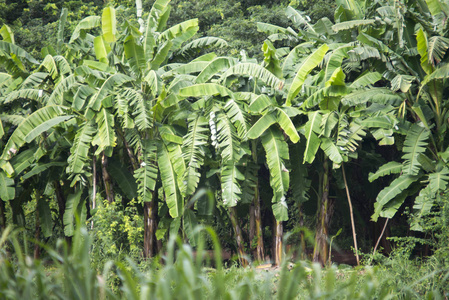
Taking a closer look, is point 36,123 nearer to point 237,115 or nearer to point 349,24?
point 237,115

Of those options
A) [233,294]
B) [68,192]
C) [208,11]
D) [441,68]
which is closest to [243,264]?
[68,192]

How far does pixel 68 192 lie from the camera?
1027 centimetres

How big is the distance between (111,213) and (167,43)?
10.6 ft

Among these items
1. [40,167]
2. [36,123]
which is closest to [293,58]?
[36,123]

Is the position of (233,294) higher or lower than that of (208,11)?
lower

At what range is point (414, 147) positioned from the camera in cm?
780

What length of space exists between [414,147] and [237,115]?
293cm

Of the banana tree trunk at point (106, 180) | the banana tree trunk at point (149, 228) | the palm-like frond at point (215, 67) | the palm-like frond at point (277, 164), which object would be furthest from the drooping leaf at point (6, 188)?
the palm-like frond at point (277, 164)

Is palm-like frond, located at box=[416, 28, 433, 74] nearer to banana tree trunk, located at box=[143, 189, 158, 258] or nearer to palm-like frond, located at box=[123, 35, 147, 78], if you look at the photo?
palm-like frond, located at box=[123, 35, 147, 78]

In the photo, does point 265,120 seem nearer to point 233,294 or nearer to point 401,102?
point 401,102

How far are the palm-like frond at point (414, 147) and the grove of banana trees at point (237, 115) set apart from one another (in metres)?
0.02

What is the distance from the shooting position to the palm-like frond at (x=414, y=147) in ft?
25.3

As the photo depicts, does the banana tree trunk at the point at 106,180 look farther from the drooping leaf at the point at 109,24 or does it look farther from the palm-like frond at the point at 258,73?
the palm-like frond at the point at 258,73

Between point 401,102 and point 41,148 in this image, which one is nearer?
point 401,102
